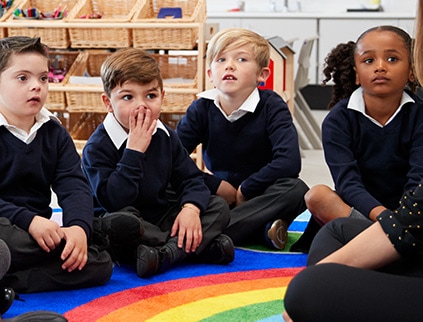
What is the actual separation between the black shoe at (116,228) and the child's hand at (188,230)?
0.13 meters

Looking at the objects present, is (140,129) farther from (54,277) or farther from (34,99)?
(54,277)

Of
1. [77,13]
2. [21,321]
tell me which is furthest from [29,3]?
[21,321]

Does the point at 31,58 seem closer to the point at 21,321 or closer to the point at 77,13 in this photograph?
the point at 21,321

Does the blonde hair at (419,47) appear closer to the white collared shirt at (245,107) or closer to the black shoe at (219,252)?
the black shoe at (219,252)

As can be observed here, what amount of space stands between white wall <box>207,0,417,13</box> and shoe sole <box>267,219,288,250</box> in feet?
14.3

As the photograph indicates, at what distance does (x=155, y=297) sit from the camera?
1638mm

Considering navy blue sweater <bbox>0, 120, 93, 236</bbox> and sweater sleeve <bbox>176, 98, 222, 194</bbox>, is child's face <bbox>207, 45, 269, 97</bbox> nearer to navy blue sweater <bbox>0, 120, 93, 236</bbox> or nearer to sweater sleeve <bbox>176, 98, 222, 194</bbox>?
sweater sleeve <bbox>176, 98, 222, 194</bbox>

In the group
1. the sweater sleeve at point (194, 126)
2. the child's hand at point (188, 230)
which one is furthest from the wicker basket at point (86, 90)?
the child's hand at point (188, 230)

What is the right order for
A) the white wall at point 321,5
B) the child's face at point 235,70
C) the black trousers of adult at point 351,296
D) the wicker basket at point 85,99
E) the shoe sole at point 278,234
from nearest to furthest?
the black trousers of adult at point 351,296 < the shoe sole at point 278,234 < the child's face at point 235,70 < the wicker basket at point 85,99 < the white wall at point 321,5

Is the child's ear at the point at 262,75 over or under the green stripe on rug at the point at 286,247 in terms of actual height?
over

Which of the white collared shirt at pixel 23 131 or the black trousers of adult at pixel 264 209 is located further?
the black trousers of adult at pixel 264 209

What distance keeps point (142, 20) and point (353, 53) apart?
133cm

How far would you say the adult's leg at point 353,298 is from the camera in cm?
107

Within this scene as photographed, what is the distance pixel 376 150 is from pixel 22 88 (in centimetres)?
90
